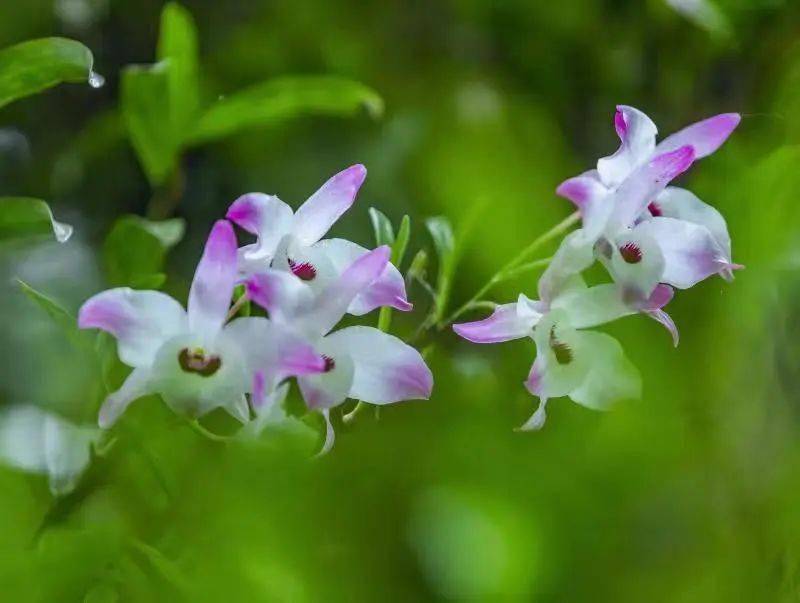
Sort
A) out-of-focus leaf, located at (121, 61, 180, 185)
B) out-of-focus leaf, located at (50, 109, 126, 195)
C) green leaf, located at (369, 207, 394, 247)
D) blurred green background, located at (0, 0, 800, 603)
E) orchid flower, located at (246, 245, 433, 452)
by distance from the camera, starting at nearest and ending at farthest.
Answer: blurred green background, located at (0, 0, 800, 603)
orchid flower, located at (246, 245, 433, 452)
green leaf, located at (369, 207, 394, 247)
out-of-focus leaf, located at (121, 61, 180, 185)
out-of-focus leaf, located at (50, 109, 126, 195)

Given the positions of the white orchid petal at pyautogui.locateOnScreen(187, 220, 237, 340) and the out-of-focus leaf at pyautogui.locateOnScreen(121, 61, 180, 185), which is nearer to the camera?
the white orchid petal at pyautogui.locateOnScreen(187, 220, 237, 340)

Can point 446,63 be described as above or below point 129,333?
below

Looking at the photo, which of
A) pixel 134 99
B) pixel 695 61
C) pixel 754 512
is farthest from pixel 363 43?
pixel 754 512

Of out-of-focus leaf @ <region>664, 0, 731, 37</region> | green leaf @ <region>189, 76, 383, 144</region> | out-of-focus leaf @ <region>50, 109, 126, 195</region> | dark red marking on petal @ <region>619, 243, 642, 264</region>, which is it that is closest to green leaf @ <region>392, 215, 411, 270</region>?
dark red marking on petal @ <region>619, 243, 642, 264</region>

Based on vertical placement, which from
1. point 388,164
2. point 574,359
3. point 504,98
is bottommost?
point 388,164

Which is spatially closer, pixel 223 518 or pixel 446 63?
pixel 223 518

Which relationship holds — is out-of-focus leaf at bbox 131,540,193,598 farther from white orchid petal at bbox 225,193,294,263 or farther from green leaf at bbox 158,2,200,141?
green leaf at bbox 158,2,200,141

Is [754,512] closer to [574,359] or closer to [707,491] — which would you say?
[707,491]
